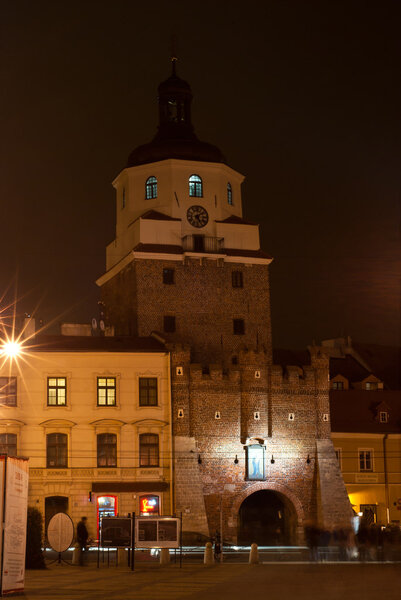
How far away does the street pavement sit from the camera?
2664 centimetres

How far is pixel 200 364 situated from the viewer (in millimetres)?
61250

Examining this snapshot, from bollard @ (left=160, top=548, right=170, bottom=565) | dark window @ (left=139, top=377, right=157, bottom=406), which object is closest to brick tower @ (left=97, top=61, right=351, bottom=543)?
dark window @ (left=139, top=377, right=157, bottom=406)

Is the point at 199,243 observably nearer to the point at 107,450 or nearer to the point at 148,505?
the point at 107,450

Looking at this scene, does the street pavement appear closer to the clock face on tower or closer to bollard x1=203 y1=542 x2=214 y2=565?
bollard x1=203 y1=542 x2=214 y2=565

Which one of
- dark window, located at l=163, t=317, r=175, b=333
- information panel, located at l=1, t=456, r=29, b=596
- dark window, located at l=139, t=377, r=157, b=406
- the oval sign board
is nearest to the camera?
information panel, located at l=1, t=456, r=29, b=596

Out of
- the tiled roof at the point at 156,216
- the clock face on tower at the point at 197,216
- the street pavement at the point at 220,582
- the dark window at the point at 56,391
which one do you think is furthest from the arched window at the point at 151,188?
the street pavement at the point at 220,582

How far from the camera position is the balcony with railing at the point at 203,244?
6756cm

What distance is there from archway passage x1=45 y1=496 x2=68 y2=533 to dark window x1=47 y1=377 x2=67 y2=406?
207 inches

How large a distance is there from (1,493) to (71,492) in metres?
32.3

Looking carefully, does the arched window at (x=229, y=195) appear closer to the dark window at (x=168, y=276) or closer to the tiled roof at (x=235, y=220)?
the tiled roof at (x=235, y=220)

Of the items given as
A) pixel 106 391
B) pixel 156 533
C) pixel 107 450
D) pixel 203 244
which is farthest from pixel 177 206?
pixel 156 533

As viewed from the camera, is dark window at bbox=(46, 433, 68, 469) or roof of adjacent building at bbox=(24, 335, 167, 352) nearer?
dark window at bbox=(46, 433, 68, 469)

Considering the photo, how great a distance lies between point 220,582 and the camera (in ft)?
102

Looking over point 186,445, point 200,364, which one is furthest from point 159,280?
point 186,445
